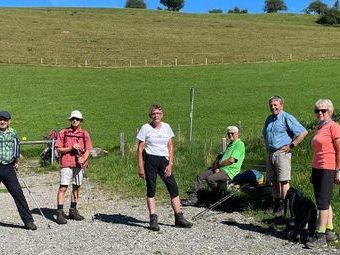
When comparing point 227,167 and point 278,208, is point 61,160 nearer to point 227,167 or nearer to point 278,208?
point 227,167

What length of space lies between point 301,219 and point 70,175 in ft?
13.6

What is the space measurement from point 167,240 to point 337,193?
151 inches

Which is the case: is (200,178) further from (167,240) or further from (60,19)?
(60,19)

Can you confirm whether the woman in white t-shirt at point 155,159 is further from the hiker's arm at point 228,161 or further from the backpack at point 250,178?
the hiker's arm at point 228,161

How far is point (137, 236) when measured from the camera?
8891 mm

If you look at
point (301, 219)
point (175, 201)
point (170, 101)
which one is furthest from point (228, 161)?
point (170, 101)

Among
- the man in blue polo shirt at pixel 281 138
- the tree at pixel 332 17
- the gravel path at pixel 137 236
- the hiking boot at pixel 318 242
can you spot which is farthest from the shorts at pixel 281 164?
the tree at pixel 332 17

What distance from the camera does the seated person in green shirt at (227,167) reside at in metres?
10.9

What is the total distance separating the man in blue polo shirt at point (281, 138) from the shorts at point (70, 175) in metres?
3.41

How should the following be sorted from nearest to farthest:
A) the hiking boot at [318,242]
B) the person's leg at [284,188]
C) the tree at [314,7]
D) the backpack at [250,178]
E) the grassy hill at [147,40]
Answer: the hiking boot at [318,242] < the person's leg at [284,188] < the backpack at [250,178] < the grassy hill at [147,40] < the tree at [314,7]

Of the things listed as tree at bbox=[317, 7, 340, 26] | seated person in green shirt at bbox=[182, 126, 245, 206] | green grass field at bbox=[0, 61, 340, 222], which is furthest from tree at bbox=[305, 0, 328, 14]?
seated person in green shirt at bbox=[182, 126, 245, 206]

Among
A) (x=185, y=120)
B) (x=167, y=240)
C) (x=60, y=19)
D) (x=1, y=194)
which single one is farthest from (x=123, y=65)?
(x=167, y=240)

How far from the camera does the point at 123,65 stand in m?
55.4

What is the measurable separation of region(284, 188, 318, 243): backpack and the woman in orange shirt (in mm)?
182
